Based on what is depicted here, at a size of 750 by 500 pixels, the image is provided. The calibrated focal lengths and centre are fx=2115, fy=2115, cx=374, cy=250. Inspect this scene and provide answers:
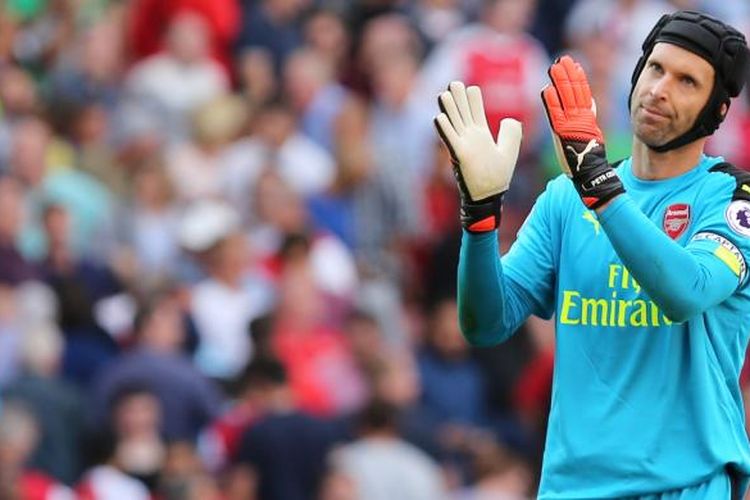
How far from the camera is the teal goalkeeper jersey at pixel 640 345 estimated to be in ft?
17.1

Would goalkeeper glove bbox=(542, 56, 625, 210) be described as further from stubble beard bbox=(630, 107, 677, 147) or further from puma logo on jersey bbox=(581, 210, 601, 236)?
puma logo on jersey bbox=(581, 210, 601, 236)

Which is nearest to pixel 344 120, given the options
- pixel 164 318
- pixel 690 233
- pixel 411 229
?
pixel 411 229

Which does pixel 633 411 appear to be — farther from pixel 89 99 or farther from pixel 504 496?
pixel 89 99

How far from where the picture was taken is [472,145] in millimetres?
5219

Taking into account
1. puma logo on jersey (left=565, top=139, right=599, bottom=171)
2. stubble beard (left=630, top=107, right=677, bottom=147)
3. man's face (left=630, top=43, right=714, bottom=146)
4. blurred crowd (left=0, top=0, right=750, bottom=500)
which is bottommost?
blurred crowd (left=0, top=0, right=750, bottom=500)

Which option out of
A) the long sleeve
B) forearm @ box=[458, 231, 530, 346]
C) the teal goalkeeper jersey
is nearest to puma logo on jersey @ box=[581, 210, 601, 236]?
the teal goalkeeper jersey

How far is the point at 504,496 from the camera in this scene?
11172mm

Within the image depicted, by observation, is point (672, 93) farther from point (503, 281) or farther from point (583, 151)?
point (503, 281)

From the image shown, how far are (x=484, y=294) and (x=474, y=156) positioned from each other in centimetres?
38

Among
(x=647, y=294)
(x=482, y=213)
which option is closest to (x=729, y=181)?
(x=647, y=294)

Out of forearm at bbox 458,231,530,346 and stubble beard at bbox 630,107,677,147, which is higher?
stubble beard at bbox 630,107,677,147

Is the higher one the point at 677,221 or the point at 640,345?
the point at 677,221

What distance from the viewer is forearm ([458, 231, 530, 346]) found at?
5309 millimetres

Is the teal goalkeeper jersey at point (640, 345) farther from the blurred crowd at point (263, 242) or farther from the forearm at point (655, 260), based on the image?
the blurred crowd at point (263, 242)
